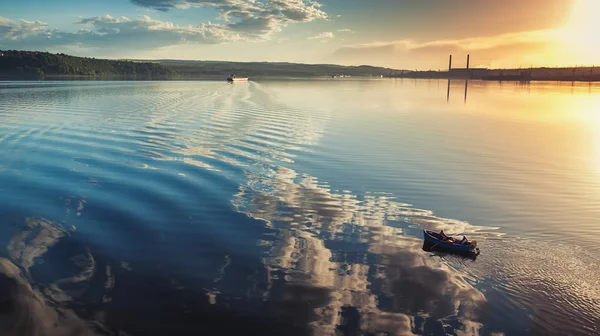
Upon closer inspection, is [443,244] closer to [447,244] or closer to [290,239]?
[447,244]

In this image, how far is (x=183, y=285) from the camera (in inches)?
426

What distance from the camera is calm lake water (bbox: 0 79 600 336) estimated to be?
9.69 metres

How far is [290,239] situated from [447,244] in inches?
196

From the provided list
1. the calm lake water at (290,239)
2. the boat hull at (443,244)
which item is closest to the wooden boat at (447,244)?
the boat hull at (443,244)

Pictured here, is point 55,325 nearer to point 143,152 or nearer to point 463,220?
point 463,220

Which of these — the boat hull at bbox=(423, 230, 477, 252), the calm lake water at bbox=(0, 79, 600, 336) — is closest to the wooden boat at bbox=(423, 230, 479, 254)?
the boat hull at bbox=(423, 230, 477, 252)

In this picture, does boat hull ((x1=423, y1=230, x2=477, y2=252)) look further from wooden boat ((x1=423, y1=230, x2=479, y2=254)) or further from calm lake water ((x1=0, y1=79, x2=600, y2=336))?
calm lake water ((x1=0, y1=79, x2=600, y2=336))

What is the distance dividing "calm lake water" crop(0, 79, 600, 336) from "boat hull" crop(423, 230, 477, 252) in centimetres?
44

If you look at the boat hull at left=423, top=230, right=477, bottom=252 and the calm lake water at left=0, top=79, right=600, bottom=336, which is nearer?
the calm lake water at left=0, top=79, right=600, bottom=336

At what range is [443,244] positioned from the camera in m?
13.2

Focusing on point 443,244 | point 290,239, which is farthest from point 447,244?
point 290,239

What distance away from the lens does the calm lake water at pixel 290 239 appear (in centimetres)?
969

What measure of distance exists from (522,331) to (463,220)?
695cm

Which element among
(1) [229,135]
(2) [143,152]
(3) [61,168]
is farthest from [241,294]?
(1) [229,135]
